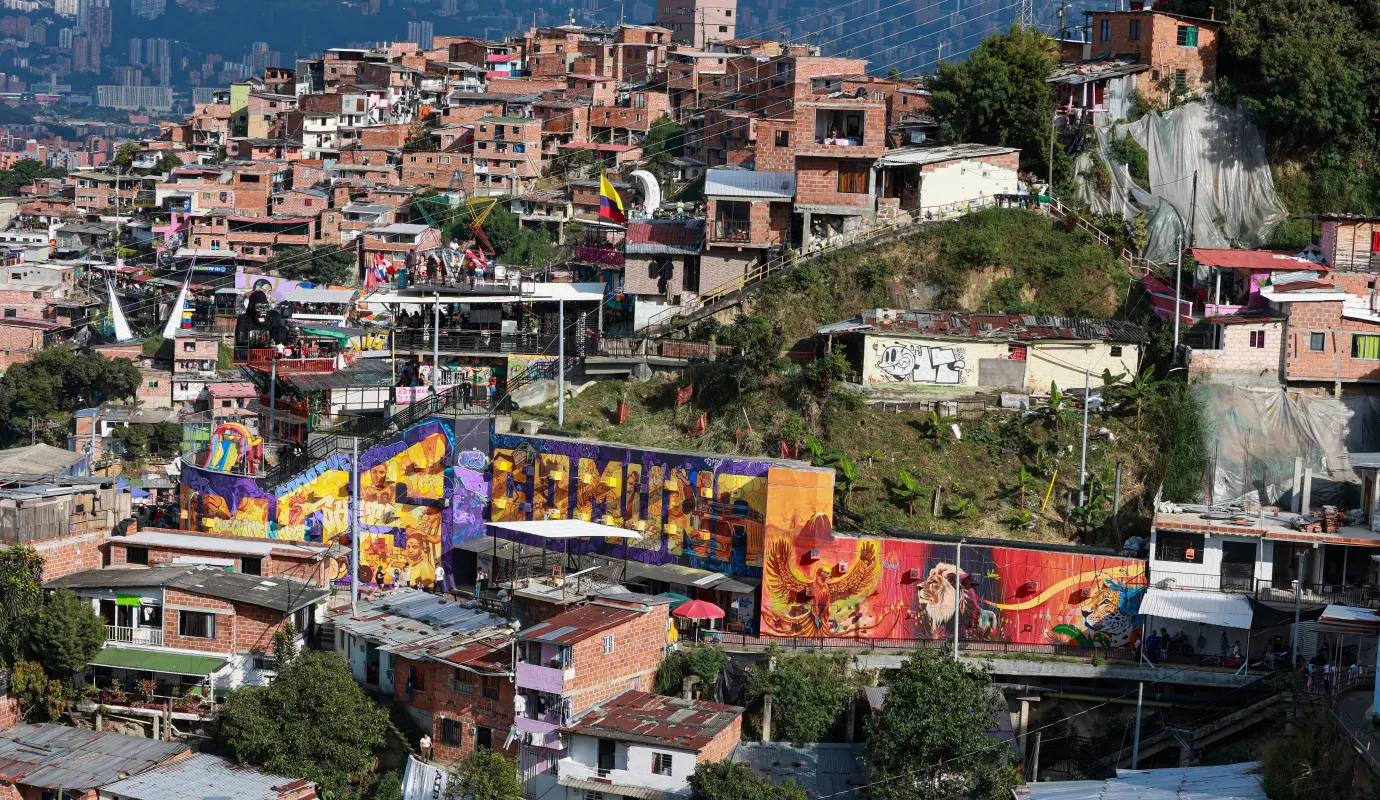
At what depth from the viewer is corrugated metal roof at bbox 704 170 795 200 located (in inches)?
1797

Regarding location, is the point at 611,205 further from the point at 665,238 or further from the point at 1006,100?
the point at 1006,100

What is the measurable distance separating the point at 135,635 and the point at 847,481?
15.4 m

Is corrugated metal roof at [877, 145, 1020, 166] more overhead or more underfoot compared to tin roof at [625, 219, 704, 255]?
more overhead

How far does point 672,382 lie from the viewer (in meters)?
42.6

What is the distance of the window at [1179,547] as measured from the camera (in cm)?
3488

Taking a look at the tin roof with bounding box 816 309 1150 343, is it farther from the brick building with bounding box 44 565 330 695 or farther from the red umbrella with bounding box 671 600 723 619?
the brick building with bounding box 44 565 330 695

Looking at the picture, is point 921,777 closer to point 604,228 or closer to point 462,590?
point 462,590

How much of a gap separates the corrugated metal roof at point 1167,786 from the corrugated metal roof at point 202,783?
13939 millimetres

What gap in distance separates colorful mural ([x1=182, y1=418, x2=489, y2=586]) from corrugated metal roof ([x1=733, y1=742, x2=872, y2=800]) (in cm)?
1065

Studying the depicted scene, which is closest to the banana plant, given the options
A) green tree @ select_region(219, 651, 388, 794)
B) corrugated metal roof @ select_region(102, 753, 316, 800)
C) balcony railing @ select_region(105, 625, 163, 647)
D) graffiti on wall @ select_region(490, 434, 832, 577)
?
graffiti on wall @ select_region(490, 434, 832, 577)

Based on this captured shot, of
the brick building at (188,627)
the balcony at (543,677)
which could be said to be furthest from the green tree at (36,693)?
the balcony at (543,677)

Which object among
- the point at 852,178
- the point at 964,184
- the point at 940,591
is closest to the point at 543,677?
the point at 940,591

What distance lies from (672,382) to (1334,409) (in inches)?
592

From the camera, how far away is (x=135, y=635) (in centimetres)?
3753
